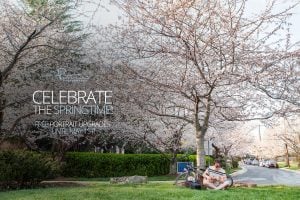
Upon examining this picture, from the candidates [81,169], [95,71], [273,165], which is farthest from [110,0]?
[273,165]

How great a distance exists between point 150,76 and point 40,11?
14.4 feet

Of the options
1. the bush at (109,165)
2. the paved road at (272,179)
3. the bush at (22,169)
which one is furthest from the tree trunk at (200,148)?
the bush at (109,165)

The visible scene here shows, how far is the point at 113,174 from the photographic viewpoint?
28484 millimetres

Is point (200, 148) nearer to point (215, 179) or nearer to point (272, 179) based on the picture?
point (215, 179)

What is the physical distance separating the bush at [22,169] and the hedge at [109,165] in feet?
27.5

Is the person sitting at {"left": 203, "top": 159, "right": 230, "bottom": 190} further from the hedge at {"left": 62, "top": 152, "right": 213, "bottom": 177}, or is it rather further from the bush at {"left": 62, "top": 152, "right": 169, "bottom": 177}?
the bush at {"left": 62, "top": 152, "right": 169, "bottom": 177}

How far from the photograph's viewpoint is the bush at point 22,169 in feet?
50.9

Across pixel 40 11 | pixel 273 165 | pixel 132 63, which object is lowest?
pixel 273 165

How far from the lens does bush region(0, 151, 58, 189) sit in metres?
15.5

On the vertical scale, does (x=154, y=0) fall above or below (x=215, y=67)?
above

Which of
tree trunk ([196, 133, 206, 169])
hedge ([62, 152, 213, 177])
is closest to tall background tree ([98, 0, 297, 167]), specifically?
tree trunk ([196, 133, 206, 169])

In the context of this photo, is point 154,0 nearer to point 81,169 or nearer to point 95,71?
point 95,71

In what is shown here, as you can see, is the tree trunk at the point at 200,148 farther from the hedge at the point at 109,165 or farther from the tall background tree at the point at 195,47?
the hedge at the point at 109,165

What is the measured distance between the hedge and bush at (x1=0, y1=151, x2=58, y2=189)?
330 inches
